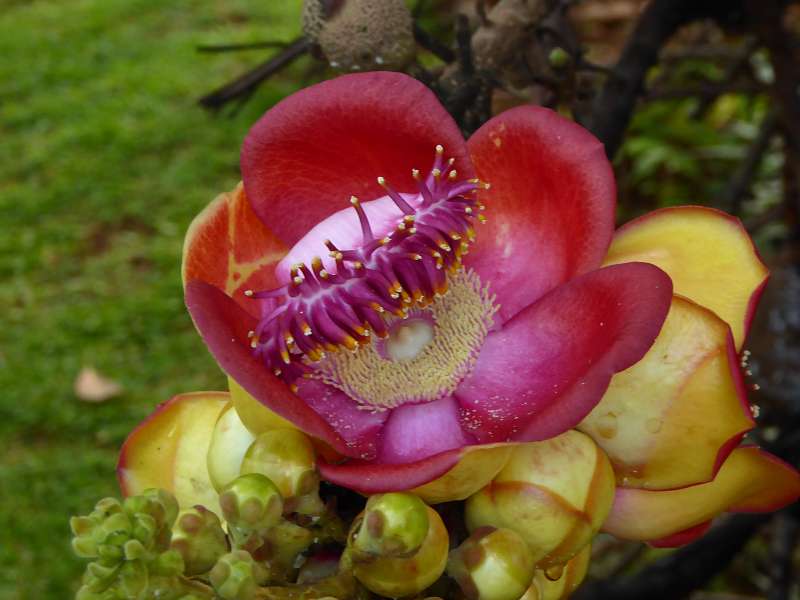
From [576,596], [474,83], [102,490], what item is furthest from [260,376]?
[102,490]

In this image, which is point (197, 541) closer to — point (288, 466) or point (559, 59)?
point (288, 466)

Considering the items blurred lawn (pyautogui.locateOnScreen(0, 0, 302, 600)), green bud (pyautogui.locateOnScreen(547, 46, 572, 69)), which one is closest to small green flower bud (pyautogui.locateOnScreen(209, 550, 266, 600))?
green bud (pyautogui.locateOnScreen(547, 46, 572, 69))

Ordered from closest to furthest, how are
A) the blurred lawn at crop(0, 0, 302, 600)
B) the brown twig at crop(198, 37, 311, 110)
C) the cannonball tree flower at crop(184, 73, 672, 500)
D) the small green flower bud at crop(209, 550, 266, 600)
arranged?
the small green flower bud at crop(209, 550, 266, 600) < the cannonball tree flower at crop(184, 73, 672, 500) < the brown twig at crop(198, 37, 311, 110) < the blurred lawn at crop(0, 0, 302, 600)

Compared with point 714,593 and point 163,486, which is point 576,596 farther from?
point 714,593

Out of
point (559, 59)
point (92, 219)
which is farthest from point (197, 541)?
point (92, 219)

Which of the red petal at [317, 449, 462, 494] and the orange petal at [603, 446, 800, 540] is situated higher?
the red petal at [317, 449, 462, 494]

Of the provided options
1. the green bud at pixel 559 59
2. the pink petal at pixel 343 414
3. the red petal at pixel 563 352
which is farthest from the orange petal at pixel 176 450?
the green bud at pixel 559 59

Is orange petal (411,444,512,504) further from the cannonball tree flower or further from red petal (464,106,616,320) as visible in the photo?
red petal (464,106,616,320)
